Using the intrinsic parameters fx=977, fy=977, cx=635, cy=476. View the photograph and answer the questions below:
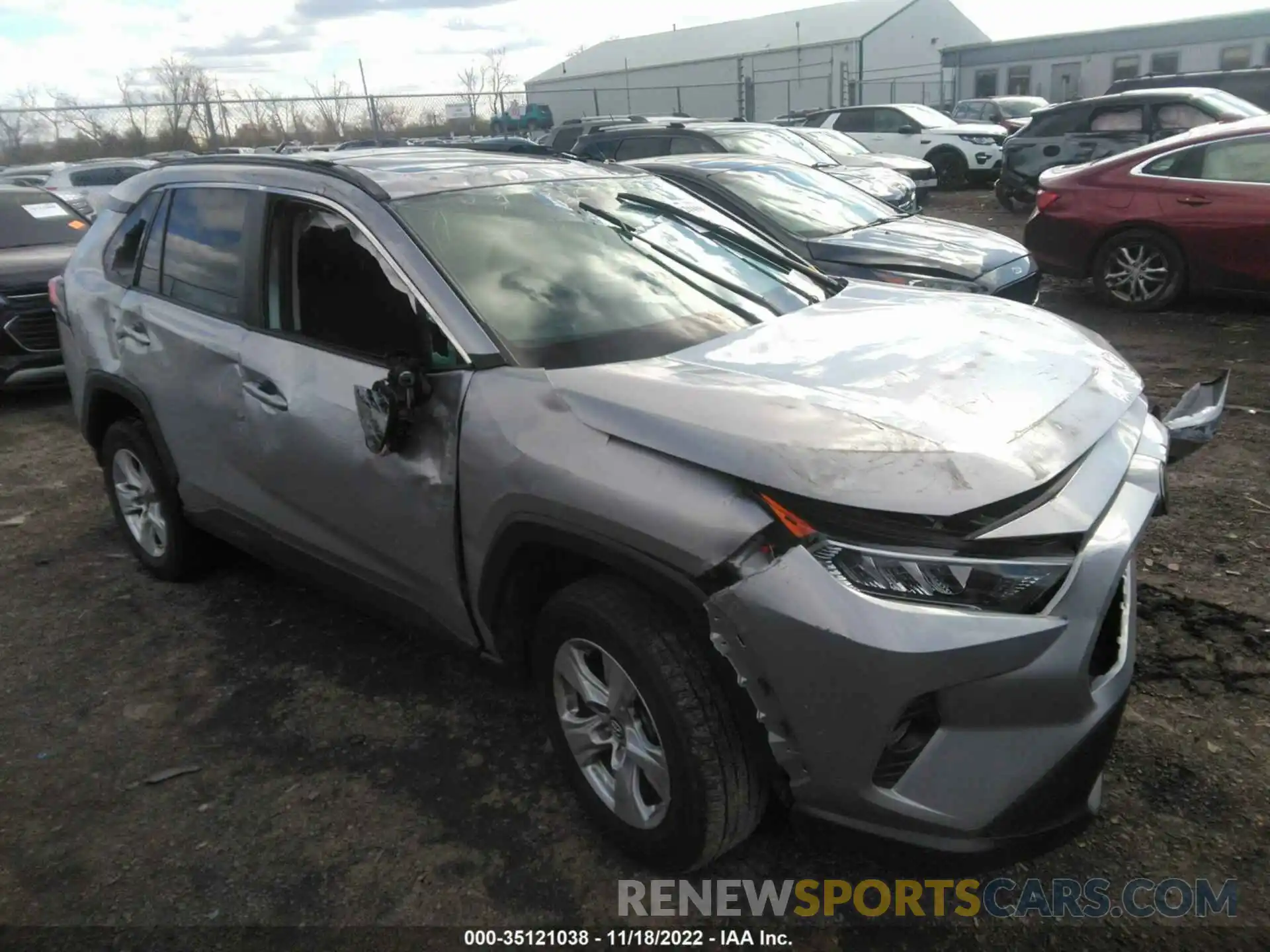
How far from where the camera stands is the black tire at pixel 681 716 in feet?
6.98

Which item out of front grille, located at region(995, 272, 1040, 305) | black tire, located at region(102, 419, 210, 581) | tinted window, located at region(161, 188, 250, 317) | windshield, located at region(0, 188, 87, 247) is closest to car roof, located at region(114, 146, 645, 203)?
tinted window, located at region(161, 188, 250, 317)

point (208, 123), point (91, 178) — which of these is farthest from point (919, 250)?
point (208, 123)

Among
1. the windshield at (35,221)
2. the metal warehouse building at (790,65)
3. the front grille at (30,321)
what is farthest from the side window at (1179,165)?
the metal warehouse building at (790,65)

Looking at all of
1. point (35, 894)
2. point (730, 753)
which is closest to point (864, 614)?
point (730, 753)

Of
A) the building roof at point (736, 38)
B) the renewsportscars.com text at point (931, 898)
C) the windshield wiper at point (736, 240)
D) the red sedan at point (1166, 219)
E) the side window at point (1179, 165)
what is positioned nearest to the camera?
the renewsportscars.com text at point (931, 898)

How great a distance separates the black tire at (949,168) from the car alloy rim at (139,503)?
1661 centimetres

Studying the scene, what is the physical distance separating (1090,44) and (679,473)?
135ft

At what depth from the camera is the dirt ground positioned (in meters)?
2.46

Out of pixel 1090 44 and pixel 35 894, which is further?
pixel 1090 44

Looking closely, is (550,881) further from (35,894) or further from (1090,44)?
(1090,44)

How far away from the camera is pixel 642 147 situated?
1090 centimetres

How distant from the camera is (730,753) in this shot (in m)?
2.14

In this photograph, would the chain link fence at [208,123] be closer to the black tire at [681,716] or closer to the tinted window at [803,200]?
the tinted window at [803,200]

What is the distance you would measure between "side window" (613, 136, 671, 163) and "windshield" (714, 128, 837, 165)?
0.59 metres
